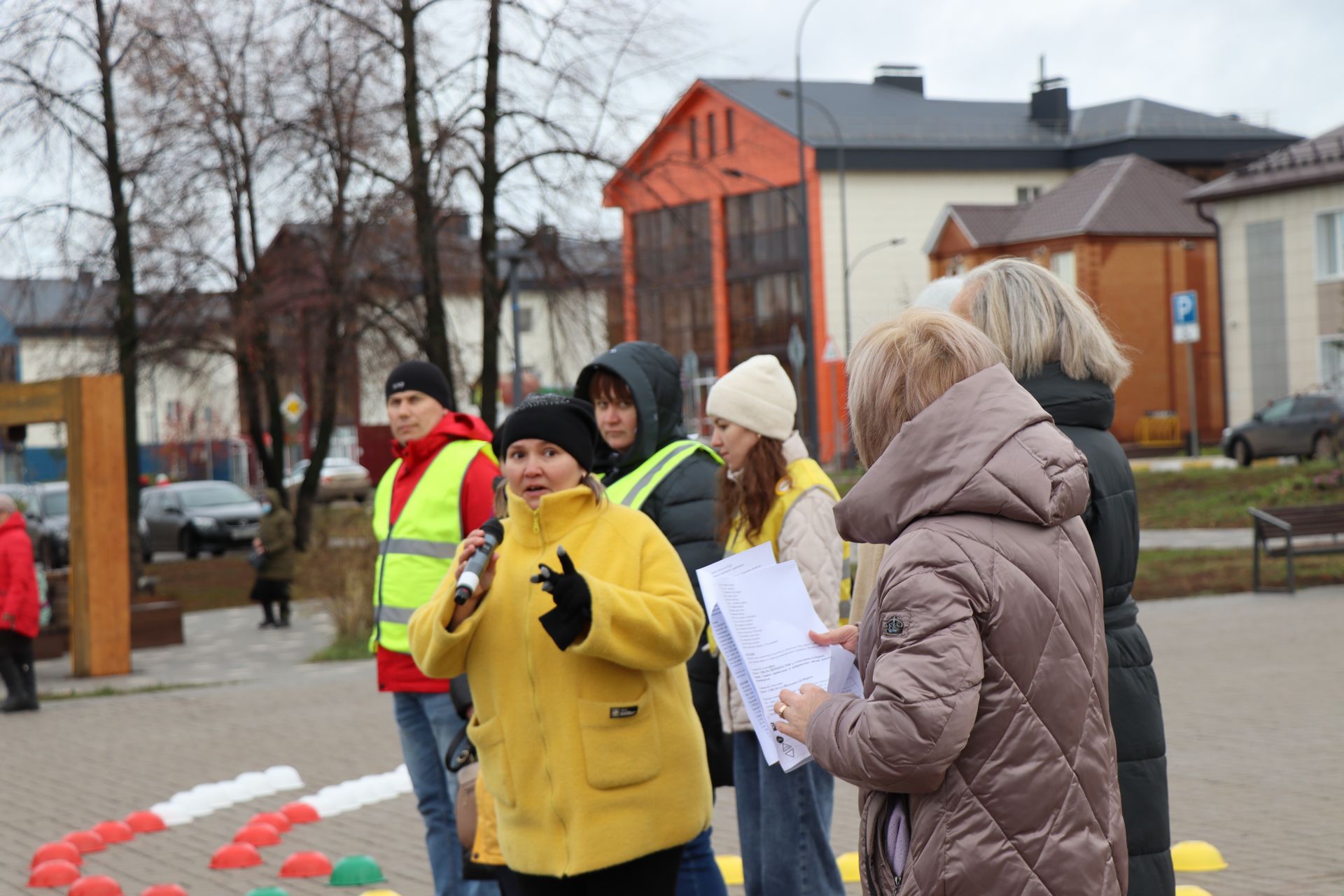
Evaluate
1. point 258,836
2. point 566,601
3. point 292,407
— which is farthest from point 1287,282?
point 566,601

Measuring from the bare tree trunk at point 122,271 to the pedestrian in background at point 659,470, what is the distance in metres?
16.1

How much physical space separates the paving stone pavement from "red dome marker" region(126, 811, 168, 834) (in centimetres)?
10

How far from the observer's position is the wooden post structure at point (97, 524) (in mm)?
15344

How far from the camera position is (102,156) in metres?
21.1

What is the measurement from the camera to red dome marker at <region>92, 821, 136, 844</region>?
25.5ft

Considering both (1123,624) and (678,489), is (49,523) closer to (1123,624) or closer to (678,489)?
(678,489)

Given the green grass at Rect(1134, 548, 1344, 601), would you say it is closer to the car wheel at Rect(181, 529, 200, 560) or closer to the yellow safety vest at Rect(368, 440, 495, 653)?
the yellow safety vest at Rect(368, 440, 495, 653)

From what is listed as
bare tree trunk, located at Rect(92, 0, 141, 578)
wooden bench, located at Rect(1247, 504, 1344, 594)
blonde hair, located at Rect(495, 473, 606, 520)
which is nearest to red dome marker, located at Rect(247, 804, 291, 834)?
blonde hair, located at Rect(495, 473, 606, 520)

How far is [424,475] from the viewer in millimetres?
5582

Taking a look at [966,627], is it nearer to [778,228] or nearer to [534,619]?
[534,619]

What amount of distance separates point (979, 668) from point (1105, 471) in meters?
1.05

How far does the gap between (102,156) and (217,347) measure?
383 centimetres

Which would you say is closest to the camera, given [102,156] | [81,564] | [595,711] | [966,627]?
[966,627]

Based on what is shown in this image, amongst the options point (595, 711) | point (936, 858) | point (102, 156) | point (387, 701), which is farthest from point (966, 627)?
point (102, 156)
